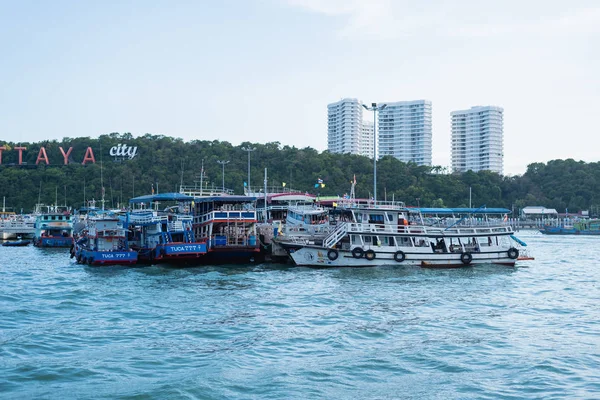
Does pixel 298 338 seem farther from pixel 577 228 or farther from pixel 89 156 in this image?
pixel 577 228

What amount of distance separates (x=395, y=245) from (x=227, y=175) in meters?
73.5

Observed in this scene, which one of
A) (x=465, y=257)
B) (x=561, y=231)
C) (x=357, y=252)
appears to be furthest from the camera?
(x=561, y=231)

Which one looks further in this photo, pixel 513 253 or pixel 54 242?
pixel 54 242

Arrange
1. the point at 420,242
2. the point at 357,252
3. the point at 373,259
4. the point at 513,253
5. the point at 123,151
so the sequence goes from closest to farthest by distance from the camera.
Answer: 1. the point at 357,252
2. the point at 373,259
3. the point at 420,242
4. the point at 513,253
5. the point at 123,151

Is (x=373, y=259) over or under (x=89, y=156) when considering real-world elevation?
under

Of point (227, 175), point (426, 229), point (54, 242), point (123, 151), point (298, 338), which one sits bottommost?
point (298, 338)

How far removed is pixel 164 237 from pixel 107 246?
419cm

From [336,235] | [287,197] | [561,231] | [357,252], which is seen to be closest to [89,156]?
[287,197]

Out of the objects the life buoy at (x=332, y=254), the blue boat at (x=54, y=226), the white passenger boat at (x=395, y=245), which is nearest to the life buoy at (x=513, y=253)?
the white passenger boat at (x=395, y=245)

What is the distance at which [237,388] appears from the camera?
1432 cm

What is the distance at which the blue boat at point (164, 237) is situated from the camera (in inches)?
1604

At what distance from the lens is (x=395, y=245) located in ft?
135

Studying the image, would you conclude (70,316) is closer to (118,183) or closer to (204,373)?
(204,373)

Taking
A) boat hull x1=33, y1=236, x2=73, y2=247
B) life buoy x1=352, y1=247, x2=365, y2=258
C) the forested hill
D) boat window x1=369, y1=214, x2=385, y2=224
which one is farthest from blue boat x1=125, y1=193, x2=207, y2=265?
the forested hill
